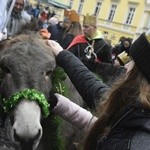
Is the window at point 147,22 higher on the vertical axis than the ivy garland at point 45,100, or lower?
lower

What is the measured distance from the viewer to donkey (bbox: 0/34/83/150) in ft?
11.7

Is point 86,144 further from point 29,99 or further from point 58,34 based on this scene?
point 58,34

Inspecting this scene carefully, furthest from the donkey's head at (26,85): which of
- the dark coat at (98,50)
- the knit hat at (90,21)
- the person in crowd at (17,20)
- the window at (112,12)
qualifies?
the window at (112,12)

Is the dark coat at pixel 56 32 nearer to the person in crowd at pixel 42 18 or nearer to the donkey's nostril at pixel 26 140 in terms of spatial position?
the person in crowd at pixel 42 18

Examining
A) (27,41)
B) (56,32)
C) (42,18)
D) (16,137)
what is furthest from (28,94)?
(42,18)

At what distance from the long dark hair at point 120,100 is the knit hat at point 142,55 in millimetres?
48

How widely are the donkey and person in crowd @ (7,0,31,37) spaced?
37 centimetres

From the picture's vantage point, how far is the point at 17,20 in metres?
5.51

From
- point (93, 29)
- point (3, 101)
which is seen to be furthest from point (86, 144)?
point (93, 29)

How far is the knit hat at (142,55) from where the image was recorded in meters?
2.03

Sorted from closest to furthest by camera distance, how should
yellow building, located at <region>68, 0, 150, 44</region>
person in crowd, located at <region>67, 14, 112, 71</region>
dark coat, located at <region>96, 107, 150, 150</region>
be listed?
dark coat, located at <region>96, 107, 150, 150</region> < person in crowd, located at <region>67, 14, 112, 71</region> < yellow building, located at <region>68, 0, 150, 44</region>

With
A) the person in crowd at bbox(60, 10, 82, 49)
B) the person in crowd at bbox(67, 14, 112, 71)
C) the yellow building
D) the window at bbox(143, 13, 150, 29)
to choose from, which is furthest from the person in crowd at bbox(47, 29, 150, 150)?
the yellow building

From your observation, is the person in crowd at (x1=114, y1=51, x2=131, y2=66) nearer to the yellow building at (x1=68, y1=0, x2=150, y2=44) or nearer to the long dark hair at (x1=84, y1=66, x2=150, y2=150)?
the long dark hair at (x1=84, y1=66, x2=150, y2=150)

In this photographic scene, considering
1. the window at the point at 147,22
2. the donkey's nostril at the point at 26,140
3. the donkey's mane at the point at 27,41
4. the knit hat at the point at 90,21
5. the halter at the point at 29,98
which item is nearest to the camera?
the donkey's nostril at the point at 26,140
